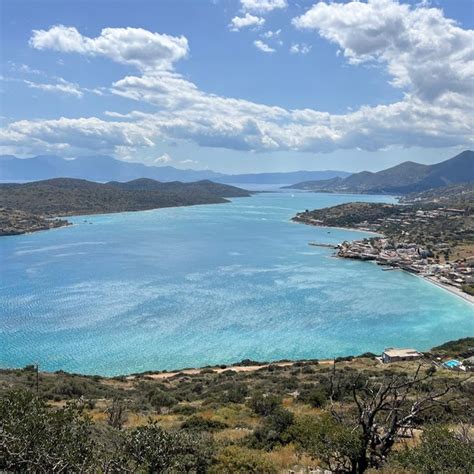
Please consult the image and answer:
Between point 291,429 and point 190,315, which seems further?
point 190,315

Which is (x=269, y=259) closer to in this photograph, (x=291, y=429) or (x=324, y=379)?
(x=324, y=379)

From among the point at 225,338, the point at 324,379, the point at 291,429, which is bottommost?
the point at 225,338

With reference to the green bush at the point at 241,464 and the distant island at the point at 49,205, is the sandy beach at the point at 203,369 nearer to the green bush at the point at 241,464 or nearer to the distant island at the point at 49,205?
the green bush at the point at 241,464

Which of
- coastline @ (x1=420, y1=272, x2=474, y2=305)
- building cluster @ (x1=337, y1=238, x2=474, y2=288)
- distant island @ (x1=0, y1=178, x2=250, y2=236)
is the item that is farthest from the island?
coastline @ (x1=420, y1=272, x2=474, y2=305)

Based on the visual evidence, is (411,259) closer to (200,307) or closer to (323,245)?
(323,245)

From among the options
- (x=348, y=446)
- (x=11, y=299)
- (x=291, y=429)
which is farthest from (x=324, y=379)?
(x=11, y=299)
